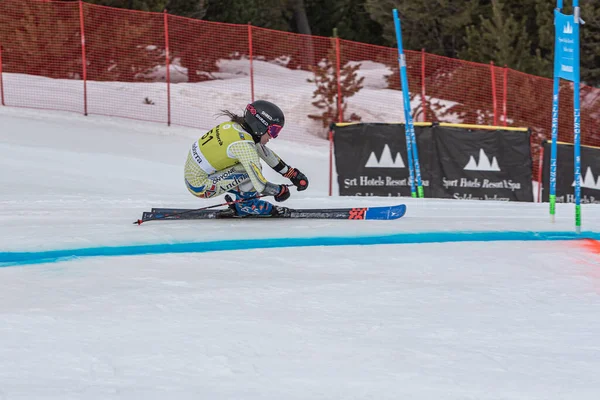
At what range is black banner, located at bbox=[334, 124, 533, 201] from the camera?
13.1m

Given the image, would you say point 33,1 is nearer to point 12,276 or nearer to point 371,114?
point 371,114

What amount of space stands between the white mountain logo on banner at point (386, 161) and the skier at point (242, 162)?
5408 mm

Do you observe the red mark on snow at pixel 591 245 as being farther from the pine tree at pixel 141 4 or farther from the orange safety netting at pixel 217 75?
the pine tree at pixel 141 4

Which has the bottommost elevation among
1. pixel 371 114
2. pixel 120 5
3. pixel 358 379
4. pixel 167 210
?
pixel 358 379

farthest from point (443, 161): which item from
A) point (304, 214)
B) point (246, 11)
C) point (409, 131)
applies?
point (246, 11)

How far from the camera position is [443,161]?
13258mm

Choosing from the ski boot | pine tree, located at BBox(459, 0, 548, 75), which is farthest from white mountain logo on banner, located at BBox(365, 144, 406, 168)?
pine tree, located at BBox(459, 0, 548, 75)

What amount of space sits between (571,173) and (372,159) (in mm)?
3051

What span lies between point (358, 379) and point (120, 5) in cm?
1593

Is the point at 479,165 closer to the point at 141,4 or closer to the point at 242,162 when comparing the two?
the point at 242,162

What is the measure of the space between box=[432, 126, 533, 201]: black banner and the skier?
5870 mm

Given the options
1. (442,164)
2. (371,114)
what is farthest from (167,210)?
(371,114)

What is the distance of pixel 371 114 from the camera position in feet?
55.2

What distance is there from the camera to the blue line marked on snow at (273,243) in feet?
20.8
